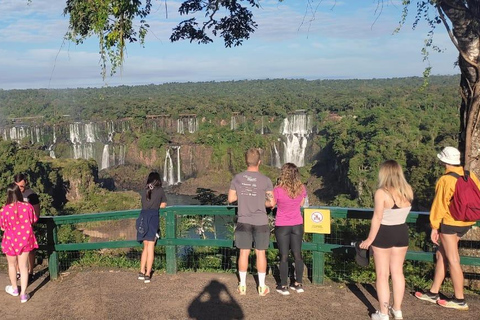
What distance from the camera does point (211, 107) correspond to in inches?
3935

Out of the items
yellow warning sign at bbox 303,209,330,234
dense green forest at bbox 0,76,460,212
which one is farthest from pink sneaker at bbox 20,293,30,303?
dense green forest at bbox 0,76,460,212

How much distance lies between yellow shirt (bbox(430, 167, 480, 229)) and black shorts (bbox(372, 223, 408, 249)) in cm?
50

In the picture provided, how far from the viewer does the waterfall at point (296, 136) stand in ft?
269

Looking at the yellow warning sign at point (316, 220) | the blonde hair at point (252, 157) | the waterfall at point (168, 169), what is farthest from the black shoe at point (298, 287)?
the waterfall at point (168, 169)

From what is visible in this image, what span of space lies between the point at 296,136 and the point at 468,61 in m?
82.3

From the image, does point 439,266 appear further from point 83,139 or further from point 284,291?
point 83,139

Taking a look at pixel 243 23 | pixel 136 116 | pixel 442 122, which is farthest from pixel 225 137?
pixel 243 23

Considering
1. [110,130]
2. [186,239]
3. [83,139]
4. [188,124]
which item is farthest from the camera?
[188,124]

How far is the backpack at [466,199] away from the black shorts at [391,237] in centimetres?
59

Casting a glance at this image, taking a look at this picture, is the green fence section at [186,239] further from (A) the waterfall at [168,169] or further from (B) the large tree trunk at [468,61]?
(A) the waterfall at [168,169]

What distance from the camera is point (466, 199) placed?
5.05 metres

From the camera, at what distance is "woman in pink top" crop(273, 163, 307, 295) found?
5.70 metres

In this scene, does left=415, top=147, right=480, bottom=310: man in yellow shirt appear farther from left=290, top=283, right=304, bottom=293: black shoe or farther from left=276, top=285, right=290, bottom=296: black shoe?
left=276, top=285, right=290, bottom=296: black shoe

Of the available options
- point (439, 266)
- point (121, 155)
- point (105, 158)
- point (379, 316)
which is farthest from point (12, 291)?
point (105, 158)
